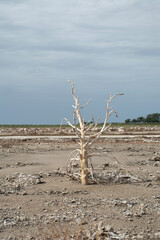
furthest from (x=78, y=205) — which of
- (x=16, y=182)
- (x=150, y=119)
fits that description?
(x=150, y=119)

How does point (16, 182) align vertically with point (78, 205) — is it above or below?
above

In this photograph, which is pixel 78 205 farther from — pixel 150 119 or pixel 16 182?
pixel 150 119

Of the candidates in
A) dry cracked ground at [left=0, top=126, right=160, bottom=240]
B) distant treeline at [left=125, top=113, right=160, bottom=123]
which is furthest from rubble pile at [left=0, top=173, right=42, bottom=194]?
distant treeline at [left=125, top=113, right=160, bottom=123]

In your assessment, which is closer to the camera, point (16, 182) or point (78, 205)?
point (78, 205)

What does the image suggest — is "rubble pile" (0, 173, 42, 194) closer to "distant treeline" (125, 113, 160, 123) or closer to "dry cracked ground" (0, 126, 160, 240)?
"dry cracked ground" (0, 126, 160, 240)

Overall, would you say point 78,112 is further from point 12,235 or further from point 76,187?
point 12,235

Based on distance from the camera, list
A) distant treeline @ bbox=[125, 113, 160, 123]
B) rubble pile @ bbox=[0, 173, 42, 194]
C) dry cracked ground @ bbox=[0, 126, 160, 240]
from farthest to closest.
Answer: distant treeline @ bbox=[125, 113, 160, 123]
rubble pile @ bbox=[0, 173, 42, 194]
dry cracked ground @ bbox=[0, 126, 160, 240]

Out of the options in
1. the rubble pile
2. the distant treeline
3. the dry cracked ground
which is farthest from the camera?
the distant treeline

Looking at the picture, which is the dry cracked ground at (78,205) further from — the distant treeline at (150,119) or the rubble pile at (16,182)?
the distant treeline at (150,119)

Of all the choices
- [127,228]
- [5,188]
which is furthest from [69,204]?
[5,188]

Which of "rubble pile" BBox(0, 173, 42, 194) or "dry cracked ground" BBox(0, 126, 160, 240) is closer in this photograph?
"dry cracked ground" BBox(0, 126, 160, 240)

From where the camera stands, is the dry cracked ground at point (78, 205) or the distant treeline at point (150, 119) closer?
the dry cracked ground at point (78, 205)

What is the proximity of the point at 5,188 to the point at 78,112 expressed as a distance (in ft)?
7.82

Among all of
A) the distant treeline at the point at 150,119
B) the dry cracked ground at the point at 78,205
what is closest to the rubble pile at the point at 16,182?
the dry cracked ground at the point at 78,205
